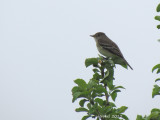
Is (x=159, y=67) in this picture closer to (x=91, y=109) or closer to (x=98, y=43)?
(x=91, y=109)

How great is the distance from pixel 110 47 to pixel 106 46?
1.26ft

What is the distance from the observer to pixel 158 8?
564cm

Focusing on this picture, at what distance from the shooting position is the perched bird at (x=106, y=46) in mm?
12170

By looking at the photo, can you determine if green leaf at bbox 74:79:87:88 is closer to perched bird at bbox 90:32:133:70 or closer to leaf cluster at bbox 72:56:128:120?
leaf cluster at bbox 72:56:128:120

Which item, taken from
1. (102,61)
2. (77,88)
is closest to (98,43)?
(102,61)

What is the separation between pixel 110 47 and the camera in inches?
505

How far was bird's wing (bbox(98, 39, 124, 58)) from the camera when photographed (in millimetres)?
12008


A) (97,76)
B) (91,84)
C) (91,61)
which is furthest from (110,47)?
(91,84)

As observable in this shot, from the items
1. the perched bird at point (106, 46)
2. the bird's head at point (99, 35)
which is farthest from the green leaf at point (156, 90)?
the bird's head at point (99, 35)

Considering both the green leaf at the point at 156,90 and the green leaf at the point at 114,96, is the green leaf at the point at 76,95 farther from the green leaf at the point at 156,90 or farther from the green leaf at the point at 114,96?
the green leaf at the point at 156,90

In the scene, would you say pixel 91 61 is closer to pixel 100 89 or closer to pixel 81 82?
pixel 81 82

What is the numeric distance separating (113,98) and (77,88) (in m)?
0.71

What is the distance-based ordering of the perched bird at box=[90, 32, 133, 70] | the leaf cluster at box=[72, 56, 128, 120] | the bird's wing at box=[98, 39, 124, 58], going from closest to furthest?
the leaf cluster at box=[72, 56, 128, 120], the bird's wing at box=[98, 39, 124, 58], the perched bird at box=[90, 32, 133, 70]

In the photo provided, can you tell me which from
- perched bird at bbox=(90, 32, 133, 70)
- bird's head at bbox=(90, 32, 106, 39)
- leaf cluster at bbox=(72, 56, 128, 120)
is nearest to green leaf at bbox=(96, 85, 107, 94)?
leaf cluster at bbox=(72, 56, 128, 120)
